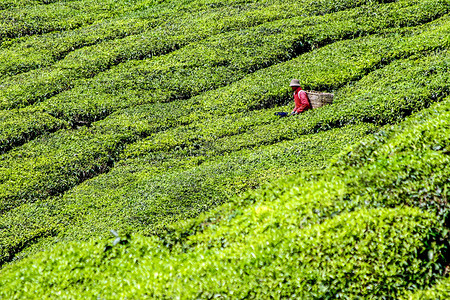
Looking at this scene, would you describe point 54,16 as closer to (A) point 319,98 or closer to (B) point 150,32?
(B) point 150,32

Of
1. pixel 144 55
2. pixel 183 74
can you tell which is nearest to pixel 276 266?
pixel 183 74

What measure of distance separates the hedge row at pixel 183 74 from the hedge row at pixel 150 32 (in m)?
2.04

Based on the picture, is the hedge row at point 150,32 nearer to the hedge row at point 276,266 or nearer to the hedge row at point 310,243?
the hedge row at point 310,243

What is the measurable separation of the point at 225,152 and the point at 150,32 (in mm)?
22068

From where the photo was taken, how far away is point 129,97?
29.9 metres

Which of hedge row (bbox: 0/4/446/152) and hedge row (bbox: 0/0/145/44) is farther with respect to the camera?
hedge row (bbox: 0/0/145/44)

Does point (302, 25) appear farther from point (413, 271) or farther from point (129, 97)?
point (413, 271)

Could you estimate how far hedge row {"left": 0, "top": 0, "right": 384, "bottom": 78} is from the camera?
3578 cm

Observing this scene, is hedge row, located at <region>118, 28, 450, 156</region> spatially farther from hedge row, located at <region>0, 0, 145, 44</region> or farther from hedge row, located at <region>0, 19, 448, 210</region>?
hedge row, located at <region>0, 0, 145, 44</region>

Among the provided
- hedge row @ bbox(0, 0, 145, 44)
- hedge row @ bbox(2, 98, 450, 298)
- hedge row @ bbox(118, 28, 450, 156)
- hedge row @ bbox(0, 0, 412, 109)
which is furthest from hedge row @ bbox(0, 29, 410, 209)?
hedge row @ bbox(0, 0, 145, 44)

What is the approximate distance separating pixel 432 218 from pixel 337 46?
22.6 meters

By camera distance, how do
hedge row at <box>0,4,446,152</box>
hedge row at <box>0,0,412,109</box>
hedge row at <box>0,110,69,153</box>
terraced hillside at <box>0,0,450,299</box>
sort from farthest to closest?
1. hedge row at <box>0,0,412,109</box>
2. hedge row at <box>0,4,446,152</box>
3. hedge row at <box>0,110,69,153</box>
4. terraced hillside at <box>0,0,450,299</box>

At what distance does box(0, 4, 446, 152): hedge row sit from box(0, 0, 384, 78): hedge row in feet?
6.69

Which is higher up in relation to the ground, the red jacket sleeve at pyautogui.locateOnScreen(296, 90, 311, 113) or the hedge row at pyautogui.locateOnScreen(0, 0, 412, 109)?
the hedge row at pyautogui.locateOnScreen(0, 0, 412, 109)
